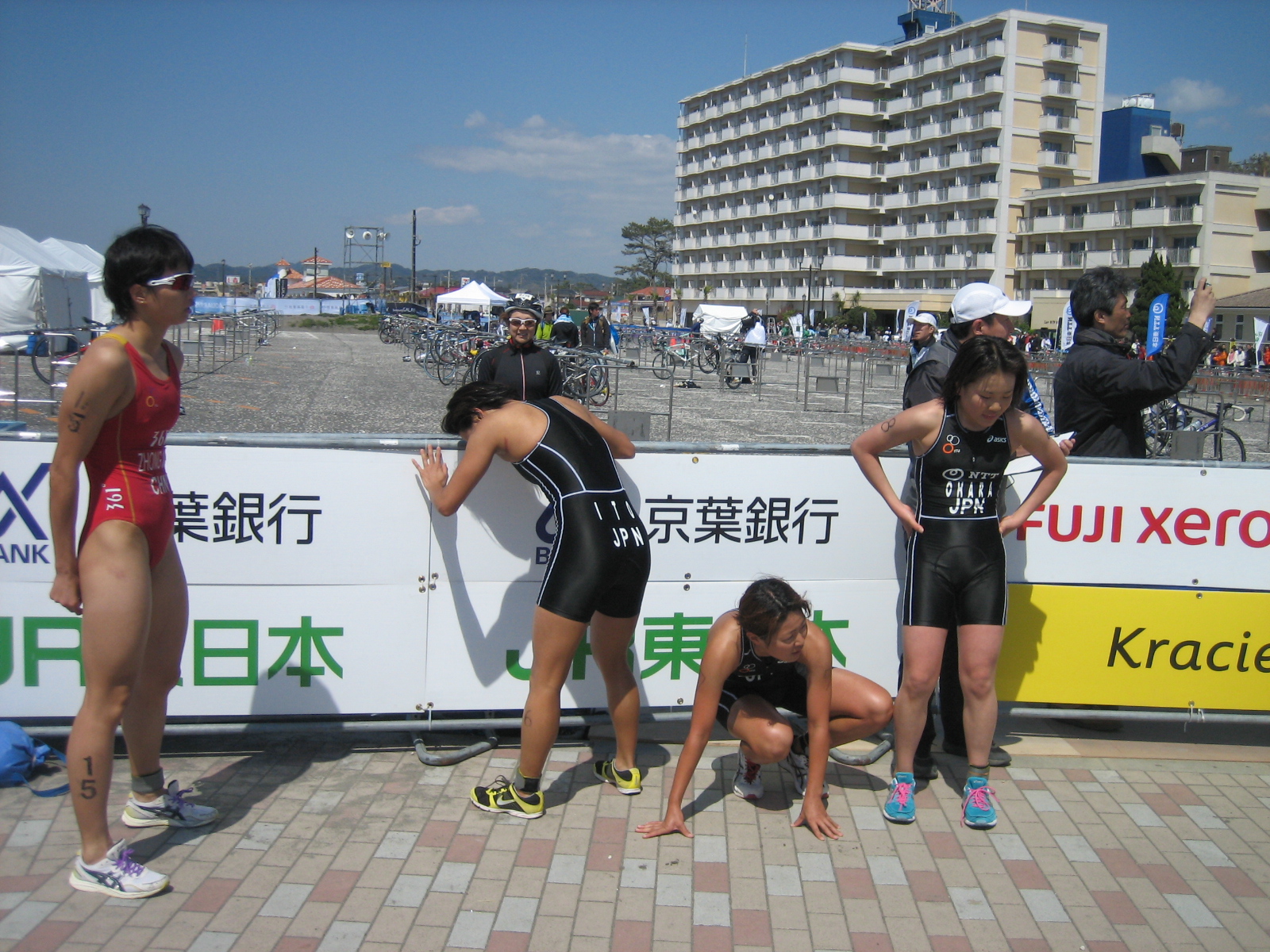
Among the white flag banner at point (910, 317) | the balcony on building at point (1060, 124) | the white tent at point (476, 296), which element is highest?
the balcony on building at point (1060, 124)

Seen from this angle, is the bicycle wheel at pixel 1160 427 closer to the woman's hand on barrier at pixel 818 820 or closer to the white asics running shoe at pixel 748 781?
the white asics running shoe at pixel 748 781

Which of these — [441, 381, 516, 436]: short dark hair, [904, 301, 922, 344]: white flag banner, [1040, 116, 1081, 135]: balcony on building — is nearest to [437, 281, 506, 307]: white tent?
[904, 301, 922, 344]: white flag banner

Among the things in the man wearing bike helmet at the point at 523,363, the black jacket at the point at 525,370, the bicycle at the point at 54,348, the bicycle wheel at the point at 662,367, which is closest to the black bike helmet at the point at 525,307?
the man wearing bike helmet at the point at 523,363

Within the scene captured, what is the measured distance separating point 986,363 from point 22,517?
3.60 m

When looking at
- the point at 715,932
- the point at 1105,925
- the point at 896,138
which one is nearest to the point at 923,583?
the point at 1105,925

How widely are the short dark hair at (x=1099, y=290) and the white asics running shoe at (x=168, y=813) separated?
4.03 m

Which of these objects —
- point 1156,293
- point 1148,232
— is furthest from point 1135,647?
point 1148,232

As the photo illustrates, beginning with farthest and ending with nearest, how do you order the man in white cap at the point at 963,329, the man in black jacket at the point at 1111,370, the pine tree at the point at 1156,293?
1. the pine tree at the point at 1156,293
2. the man in white cap at the point at 963,329
3. the man in black jacket at the point at 1111,370

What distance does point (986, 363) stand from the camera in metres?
3.49

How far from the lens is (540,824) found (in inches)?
139

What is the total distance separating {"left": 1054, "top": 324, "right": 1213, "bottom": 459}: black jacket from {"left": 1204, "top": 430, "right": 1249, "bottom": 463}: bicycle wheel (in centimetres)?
917

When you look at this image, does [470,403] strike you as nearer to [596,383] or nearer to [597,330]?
[596,383]

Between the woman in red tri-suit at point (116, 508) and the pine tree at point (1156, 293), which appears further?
the pine tree at point (1156, 293)

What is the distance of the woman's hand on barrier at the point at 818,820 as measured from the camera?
3.48 metres
